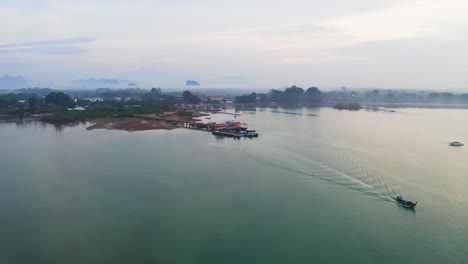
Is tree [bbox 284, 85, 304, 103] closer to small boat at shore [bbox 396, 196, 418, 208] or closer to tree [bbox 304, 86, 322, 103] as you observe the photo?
tree [bbox 304, 86, 322, 103]

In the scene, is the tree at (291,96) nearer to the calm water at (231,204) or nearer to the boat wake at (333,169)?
the calm water at (231,204)

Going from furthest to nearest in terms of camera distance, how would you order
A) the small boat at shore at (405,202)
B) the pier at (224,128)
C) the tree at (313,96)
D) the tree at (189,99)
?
the tree at (313,96), the tree at (189,99), the pier at (224,128), the small boat at shore at (405,202)

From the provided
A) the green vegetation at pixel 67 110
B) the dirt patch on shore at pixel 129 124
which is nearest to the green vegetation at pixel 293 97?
the green vegetation at pixel 67 110

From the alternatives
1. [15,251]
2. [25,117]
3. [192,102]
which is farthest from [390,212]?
[192,102]

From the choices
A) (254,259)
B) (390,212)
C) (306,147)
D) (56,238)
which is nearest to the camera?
(254,259)

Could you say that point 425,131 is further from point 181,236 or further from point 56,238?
point 56,238

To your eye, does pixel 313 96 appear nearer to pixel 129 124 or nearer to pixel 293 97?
pixel 293 97
